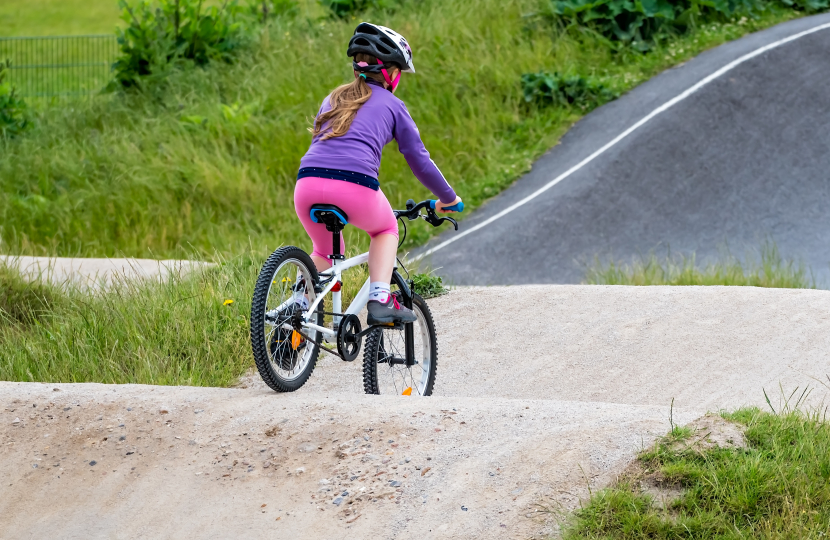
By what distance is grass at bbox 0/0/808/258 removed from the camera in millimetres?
12812

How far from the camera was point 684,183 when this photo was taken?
1237 cm

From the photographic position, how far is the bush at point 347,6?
57.4 feet

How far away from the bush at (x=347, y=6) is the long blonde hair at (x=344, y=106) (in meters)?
13.2

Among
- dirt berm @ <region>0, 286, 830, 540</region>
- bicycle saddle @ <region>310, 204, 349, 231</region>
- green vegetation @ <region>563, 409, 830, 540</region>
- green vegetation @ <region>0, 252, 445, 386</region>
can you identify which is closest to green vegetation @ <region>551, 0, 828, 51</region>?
green vegetation @ <region>0, 252, 445, 386</region>

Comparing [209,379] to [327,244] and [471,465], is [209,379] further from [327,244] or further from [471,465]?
[471,465]

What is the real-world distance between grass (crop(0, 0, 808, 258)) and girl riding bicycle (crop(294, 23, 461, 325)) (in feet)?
19.9

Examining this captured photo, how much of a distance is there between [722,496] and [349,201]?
208 cm

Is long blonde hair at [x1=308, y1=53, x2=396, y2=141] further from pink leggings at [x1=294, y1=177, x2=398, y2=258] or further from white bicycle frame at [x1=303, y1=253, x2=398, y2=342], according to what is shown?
white bicycle frame at [x1=303, y1=253, x2=398, y2=342]

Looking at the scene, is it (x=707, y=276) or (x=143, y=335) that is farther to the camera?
(x=707, y=276)

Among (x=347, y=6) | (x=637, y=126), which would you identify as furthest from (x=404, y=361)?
(x=347, y=6)

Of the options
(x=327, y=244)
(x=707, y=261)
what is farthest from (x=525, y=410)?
(x=707, y=261)

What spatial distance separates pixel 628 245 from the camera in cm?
1143

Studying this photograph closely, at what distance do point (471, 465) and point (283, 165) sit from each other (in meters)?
10.0

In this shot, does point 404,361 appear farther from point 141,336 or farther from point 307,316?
point 141,336
